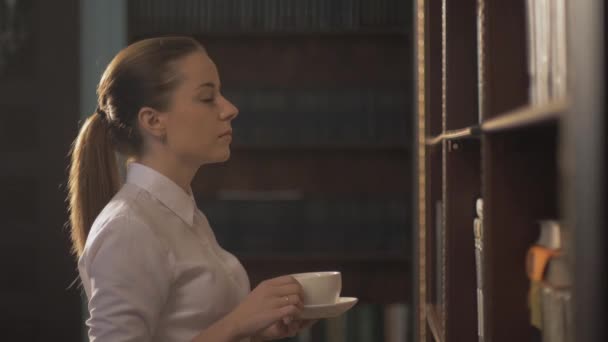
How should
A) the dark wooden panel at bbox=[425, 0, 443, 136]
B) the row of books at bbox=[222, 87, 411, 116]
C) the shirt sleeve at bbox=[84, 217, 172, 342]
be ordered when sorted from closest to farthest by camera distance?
the shirt sleeve at bbox=[84, 217, 172, 342] → the dark wooden panel at bbox=[425, 0, 443, 136] → the row of books at bbox=[222, 87, 411, 116]

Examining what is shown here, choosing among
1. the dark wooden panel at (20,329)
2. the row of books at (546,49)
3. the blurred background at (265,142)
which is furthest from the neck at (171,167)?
the dark wooden panel at (20,329)

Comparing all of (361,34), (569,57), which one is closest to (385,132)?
(361,34)

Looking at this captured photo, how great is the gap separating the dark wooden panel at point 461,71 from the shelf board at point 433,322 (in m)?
0.54

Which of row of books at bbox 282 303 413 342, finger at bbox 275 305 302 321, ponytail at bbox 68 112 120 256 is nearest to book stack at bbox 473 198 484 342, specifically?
finger at bbox 275 305 302 321

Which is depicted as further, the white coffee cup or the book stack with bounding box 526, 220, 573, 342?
the white coffee cup

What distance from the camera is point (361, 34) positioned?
3.63 m

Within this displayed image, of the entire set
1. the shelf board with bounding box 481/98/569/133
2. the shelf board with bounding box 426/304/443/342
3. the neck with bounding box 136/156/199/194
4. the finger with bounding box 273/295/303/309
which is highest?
the shelf board with bounding box 481/98/569/133

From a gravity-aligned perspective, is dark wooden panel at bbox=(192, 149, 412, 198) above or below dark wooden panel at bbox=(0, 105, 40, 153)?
below

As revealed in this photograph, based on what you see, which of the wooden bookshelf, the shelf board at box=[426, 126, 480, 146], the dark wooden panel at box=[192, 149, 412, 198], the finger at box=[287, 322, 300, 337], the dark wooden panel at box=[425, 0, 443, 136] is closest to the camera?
the wooden bookshelf

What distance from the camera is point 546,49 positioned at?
991 mm

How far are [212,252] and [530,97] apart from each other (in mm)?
769

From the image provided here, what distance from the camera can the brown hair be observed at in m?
1.71

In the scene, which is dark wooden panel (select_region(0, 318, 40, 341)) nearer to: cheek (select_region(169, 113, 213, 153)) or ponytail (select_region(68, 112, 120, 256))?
ponytail (select_region(68, 112, 120, 256))

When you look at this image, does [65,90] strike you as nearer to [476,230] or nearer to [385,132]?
[385,132]
